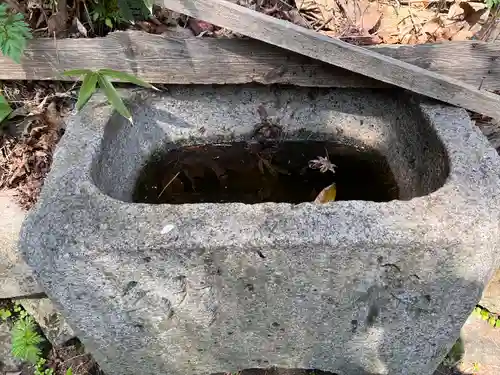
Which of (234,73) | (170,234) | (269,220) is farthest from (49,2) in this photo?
(269,220)

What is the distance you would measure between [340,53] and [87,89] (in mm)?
1005

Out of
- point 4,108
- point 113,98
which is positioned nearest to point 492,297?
point 113,98

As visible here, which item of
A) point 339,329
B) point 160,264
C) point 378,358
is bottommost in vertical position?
point 378,358

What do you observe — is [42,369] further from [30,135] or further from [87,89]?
[87,89]

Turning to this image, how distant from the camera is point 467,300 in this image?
1.65 meters

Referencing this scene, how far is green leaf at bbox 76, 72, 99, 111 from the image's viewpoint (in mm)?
1854

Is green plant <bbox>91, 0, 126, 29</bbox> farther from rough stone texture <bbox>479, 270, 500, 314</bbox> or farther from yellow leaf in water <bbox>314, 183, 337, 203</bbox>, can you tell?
rough stone texture <bbox>479, 270, 500, 314</bbox>

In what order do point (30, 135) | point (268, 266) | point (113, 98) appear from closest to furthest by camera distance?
1. point (268, 266)
2. point (113, 98)
3. point (30, 135)

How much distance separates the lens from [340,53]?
6.46 ft

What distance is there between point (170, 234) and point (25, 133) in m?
1.29

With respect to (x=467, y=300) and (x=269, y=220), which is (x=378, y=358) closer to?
(x=467, y=300)

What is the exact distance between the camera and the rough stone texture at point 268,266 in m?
1.52

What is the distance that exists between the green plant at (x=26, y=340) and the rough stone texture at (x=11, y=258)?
0.66 feet

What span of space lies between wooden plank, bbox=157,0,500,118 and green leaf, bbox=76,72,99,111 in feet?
1.30
